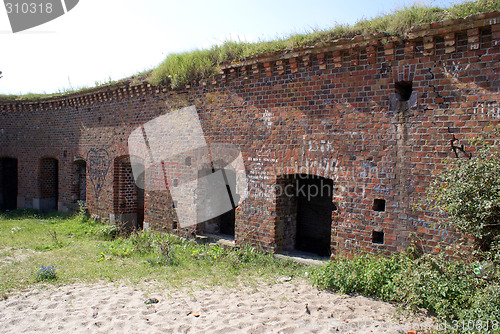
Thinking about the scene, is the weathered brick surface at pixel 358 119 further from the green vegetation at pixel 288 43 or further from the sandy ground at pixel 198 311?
the sandy ground at pixel 198 311

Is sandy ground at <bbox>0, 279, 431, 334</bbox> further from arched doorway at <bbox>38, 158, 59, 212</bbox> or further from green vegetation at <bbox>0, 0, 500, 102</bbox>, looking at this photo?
arched doorway at <bbox>38, 158, 59, 212</bbox>

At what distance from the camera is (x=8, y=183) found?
1591 cm

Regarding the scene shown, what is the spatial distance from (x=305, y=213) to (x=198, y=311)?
4827mm

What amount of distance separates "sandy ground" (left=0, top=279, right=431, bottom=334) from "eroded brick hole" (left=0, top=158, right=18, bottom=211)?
12058 mm

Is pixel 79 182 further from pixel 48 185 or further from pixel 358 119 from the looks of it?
pixel 358 119

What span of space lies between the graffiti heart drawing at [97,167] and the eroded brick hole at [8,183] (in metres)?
6.49

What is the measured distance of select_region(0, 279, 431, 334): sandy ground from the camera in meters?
4.57

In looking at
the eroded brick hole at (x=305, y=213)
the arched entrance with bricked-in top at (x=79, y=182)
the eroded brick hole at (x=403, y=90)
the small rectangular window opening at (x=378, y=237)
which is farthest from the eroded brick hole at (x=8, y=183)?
the eroded brick hole at (x=403, y=90)

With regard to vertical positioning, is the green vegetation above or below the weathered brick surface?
above

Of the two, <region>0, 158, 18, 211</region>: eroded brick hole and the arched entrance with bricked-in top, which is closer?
the arched entrance with bricked-in top

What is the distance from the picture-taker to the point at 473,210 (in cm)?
454

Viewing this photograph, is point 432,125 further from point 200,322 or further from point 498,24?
point 200,322

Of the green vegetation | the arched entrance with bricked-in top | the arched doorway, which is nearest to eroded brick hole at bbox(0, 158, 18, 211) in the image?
the arched doorway

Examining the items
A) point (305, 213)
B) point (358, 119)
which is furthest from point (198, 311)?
point (305, 213)
